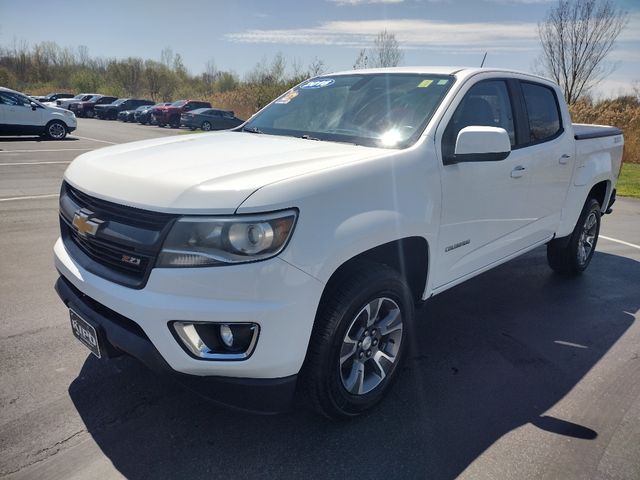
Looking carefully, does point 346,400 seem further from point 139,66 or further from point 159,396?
point 139,66

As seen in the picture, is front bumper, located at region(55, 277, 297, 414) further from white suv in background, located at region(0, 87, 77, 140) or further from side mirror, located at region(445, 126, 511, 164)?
white suv in background, located at region(0, 87, 77, 140)

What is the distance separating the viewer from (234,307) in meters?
2.21

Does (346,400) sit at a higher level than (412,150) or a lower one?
lower

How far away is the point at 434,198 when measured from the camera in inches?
121

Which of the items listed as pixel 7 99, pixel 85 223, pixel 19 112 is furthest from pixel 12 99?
pixel 85 223

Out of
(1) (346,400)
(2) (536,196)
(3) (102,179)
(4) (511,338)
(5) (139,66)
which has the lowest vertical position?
(4) (511,338)

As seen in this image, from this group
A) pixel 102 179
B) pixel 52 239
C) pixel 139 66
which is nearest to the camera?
pixel 102 179

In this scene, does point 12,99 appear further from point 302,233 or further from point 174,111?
point 302,233

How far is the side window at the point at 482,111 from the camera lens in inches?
130

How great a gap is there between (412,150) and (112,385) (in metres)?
2.24

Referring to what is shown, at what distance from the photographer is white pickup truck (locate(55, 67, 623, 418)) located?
224cm

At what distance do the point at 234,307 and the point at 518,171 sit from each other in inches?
101

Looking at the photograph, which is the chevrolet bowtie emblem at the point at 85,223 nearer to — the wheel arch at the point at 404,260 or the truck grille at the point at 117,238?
the truck grille at the point at 117,238

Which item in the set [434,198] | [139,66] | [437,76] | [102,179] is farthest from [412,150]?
[139,66]
